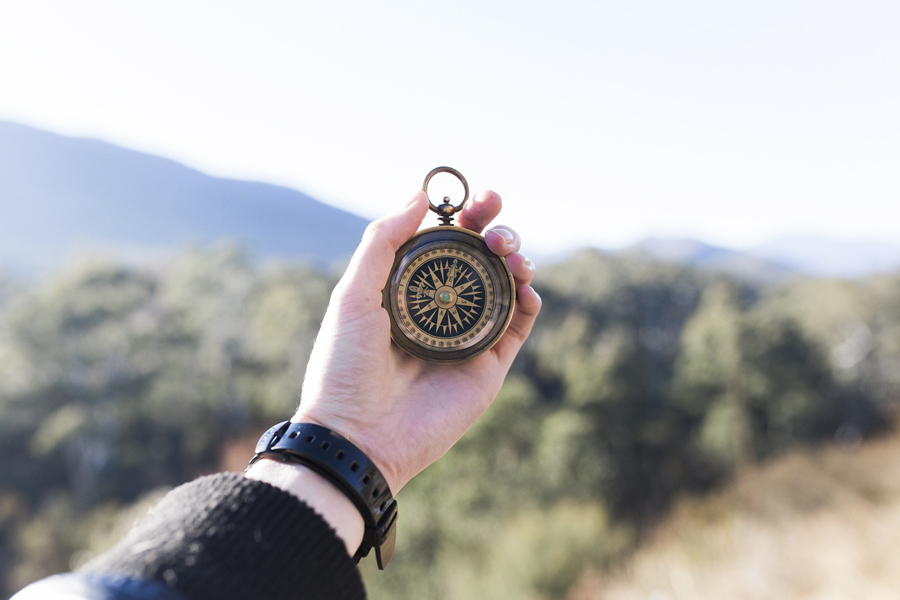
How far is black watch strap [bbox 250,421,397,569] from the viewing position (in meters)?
1.96

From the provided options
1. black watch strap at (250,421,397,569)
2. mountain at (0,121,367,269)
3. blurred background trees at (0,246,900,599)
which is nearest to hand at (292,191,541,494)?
black watch strap at (250,421,397,569)

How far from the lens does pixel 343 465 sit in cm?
198

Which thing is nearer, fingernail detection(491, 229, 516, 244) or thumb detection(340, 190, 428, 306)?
thumb detection(340, 190, 428, 306)

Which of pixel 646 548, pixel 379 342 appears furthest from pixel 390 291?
pixel 646 548

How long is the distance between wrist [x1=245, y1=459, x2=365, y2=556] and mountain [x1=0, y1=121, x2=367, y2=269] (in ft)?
131

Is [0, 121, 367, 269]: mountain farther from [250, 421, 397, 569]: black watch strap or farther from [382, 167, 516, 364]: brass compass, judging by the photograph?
[250, 421, 397, 569]: black watch strap

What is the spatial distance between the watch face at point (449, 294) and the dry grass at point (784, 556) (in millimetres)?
5017

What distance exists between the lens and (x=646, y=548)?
9227mm

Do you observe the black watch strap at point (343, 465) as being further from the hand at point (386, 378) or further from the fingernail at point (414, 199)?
the fingernail at point (414, 199)

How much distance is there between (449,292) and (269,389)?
71.7 ft

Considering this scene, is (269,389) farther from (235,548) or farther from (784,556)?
(235,548)

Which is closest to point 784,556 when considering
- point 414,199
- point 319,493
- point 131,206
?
point 414,199

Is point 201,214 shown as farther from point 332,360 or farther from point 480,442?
point 332,360

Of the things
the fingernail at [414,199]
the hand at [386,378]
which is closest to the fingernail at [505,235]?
the hand at [386,378]
